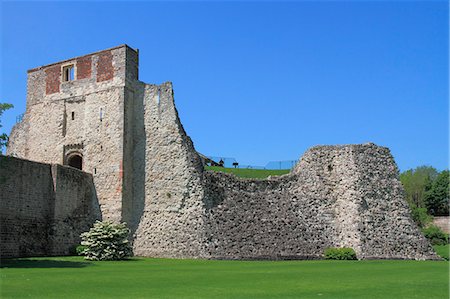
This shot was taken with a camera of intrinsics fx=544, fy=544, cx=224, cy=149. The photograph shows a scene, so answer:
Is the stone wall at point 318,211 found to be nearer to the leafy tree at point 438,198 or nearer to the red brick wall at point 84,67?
the red brick wall at point 84,67

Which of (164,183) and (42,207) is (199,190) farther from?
(42,207)

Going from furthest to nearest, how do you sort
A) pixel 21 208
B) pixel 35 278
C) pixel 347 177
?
1. pixel 347 177
2. pixel 21 208
3. pixel 35 278

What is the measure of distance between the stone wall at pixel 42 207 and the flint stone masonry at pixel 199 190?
368 millimetres

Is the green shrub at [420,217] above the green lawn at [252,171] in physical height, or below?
below

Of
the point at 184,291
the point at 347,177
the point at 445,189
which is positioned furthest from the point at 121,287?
the point at 445,189

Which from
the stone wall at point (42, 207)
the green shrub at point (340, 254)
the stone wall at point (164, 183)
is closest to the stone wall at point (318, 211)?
the green shrub at point (340, 254)

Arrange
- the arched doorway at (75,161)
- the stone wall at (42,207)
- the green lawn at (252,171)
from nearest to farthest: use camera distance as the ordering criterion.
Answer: the stone wall at (42,207) → the arched doorway at (75,161) → the green lawn at (252,171)

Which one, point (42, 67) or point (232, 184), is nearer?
point (232, 184)

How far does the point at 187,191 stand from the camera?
1109 inches

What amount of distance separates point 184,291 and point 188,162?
1662 cm

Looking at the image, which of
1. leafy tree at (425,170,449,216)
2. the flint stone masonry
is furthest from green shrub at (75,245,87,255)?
leafy tree at (425,170,449,216)

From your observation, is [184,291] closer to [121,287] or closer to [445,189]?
[121,287]

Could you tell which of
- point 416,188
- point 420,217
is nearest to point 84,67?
point 420,217

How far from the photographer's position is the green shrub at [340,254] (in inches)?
1100
